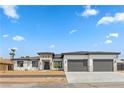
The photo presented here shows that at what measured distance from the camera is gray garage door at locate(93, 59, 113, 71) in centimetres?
3459

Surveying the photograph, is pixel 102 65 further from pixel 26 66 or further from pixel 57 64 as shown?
pixel 26 66

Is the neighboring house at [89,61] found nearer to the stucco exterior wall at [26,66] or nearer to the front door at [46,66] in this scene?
the front door at [46,66]

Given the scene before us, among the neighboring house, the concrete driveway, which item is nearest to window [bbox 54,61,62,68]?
the neighboring house

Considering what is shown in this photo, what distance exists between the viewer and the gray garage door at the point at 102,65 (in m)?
34.6

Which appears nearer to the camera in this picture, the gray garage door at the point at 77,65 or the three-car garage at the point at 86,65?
the three-car garage at the point at 86,65

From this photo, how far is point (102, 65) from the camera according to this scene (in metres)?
34.7

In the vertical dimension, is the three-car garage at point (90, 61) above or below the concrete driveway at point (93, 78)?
above

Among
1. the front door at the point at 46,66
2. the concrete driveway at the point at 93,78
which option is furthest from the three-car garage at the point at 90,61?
the concrete driveway at the point at 93,78
